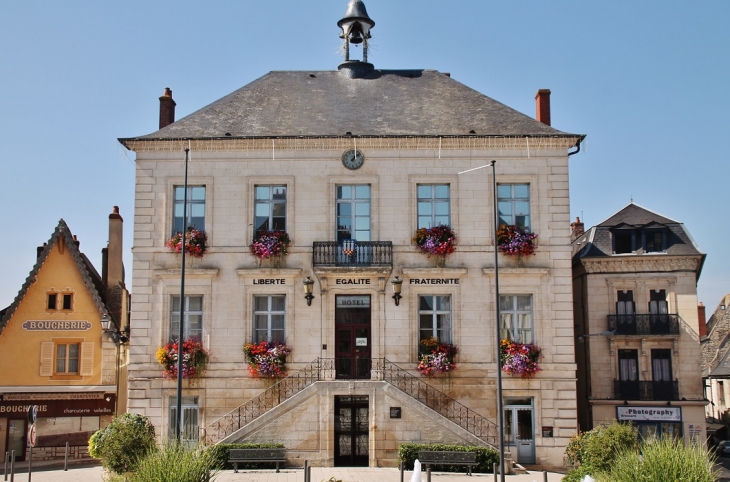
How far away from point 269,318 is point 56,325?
836 cm

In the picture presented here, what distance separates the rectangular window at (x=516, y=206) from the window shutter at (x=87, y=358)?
1442 cm

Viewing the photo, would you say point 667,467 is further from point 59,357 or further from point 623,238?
point 59,357

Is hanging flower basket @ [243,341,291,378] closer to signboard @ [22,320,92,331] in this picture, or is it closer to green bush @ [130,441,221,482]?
signboard @ [22,320,92,331]

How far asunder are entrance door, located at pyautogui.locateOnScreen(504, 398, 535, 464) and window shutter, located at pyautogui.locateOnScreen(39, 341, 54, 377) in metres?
15.2

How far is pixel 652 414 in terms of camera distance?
2834cm

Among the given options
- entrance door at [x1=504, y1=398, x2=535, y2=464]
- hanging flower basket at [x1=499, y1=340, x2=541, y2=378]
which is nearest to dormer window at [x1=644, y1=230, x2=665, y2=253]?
hanging flower basket at [x1=499, y1=340, x2=541, y2=378]

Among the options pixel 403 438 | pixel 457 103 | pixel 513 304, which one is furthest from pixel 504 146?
pixel 403 438

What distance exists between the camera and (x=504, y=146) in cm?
2595

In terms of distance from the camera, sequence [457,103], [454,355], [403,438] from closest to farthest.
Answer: [403,438], [454,355], [457,103]

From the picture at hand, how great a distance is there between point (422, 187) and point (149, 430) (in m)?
11.0

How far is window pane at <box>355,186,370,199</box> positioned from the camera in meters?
26.0

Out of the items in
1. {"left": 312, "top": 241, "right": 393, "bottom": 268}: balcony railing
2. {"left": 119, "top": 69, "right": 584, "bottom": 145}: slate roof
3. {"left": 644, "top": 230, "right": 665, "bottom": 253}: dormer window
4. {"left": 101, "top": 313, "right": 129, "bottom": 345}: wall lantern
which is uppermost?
{"left": 119, "top": 69, "right": 584, "bottom": 145}: slate roof

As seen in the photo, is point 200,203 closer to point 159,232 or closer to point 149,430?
point 159,232

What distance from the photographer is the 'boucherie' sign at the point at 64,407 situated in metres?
27.9
